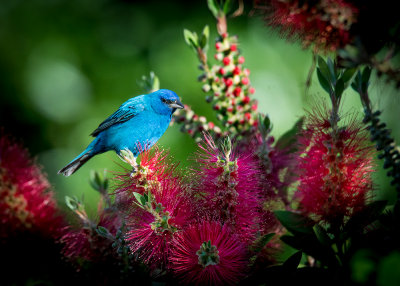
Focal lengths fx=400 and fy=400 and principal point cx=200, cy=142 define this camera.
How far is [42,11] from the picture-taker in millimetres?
3775

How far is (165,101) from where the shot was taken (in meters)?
1.45

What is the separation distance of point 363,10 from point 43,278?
998 mm

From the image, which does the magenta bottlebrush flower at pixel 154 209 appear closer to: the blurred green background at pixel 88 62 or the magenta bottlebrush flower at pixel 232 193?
the magenta bottlebrush flower at pixel 232 193

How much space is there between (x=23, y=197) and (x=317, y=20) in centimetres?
82

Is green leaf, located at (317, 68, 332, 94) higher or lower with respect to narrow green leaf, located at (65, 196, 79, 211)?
higher

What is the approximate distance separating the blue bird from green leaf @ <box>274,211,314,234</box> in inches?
25.3

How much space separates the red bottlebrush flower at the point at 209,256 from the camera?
0.80 meters

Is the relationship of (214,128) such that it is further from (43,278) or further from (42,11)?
(42,11)

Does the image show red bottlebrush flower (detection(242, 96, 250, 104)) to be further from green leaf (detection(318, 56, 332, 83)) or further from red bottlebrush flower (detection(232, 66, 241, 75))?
green leaf (detection(318, 56, 332, 83))

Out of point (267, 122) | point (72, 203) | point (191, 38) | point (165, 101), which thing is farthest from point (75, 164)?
point (267, 122)

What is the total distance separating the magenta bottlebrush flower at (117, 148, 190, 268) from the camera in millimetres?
850

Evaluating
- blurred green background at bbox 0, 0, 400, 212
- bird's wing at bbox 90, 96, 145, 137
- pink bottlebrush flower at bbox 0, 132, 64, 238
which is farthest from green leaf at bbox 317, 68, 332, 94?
blurred green background at bbox 0, 0, 400, 212

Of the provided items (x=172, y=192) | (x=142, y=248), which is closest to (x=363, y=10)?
(x=172, y=192)

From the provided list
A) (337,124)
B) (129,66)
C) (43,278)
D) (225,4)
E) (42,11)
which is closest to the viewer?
(337,124)
